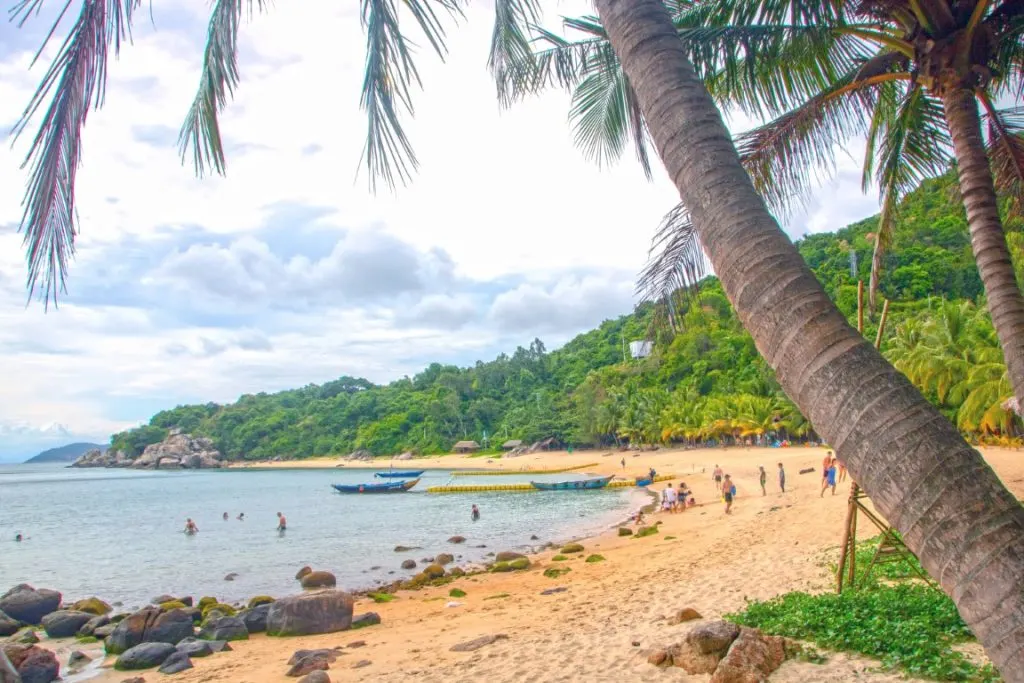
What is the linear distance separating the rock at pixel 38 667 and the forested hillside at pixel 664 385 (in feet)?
32.4

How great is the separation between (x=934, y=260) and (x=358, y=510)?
47.5m

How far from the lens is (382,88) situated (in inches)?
145

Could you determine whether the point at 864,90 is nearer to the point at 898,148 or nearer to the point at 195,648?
the point at 898,148

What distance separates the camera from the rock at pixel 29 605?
14.4 m

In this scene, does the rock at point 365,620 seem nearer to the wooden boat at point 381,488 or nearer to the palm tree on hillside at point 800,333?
the palm tree on hillside at point 800,333

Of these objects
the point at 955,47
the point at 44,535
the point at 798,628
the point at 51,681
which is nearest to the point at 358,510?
the point at 44,535

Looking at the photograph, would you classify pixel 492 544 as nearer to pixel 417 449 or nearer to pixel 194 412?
pixel 417 449

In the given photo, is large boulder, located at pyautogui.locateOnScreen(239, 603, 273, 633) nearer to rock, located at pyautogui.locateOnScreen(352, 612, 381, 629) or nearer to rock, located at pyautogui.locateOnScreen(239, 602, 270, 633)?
rock, located at pyautogui.locateOnScreen(239, 602, 270, 633)

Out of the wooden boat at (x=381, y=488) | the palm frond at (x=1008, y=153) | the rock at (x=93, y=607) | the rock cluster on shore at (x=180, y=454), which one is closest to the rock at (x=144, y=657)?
the rock at (x=93, y=607)

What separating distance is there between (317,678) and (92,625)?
856 centimetres

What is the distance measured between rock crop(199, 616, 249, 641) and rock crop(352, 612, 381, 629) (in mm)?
1860

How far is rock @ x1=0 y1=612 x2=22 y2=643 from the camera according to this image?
1344 cm

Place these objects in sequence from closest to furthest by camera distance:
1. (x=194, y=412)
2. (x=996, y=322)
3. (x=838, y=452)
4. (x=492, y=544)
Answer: (x=838, y=452), (x=996, y=322), (x=492, y=544), (x=194, y=412)

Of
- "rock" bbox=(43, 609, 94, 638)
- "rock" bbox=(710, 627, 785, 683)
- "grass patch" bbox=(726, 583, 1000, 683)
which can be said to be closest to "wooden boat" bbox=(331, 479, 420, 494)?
"rock" bbox=(43, 609, 94, 638)
